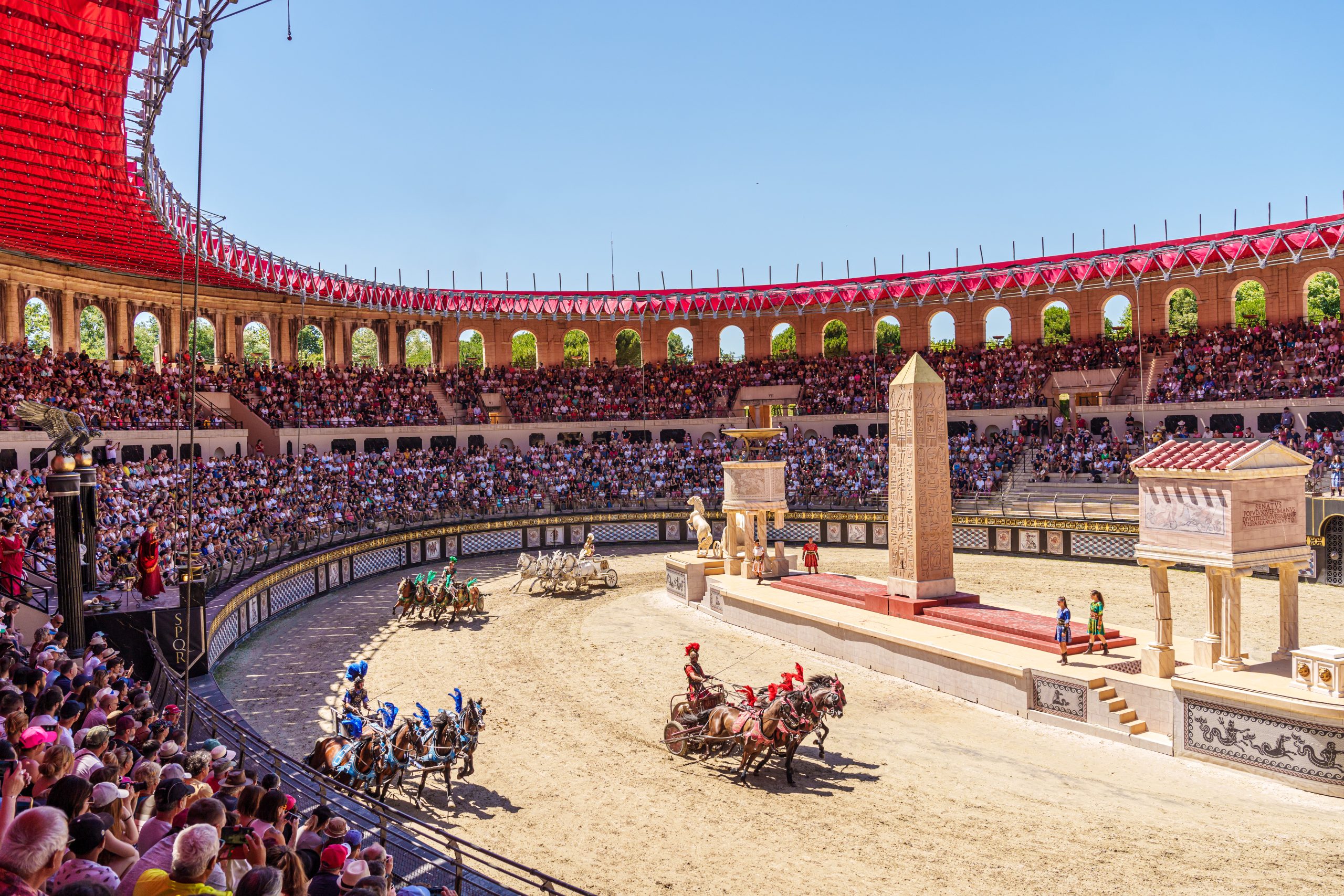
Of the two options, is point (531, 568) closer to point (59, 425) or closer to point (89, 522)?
point (89, 522)

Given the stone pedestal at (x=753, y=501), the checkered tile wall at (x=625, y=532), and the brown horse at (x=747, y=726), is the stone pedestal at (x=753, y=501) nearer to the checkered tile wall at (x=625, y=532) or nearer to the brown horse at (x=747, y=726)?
the brown horse at (x=747, y=726)

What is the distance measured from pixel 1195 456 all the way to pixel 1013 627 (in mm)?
4933

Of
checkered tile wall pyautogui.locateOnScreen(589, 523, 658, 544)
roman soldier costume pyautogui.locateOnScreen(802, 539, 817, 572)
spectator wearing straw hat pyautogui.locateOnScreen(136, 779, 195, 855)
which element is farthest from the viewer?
checkered tile wall pyautogui.locateOnScreen(589, 523, 658, 544)

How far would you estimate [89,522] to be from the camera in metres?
15.6

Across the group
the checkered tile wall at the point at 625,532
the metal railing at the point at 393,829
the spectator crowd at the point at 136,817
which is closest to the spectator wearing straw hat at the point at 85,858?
the spectator crowd at the point at 136,817

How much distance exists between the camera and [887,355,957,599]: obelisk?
19.2 metres

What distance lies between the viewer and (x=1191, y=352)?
129ft

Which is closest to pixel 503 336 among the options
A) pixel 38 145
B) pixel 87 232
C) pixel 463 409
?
pixel 463 409

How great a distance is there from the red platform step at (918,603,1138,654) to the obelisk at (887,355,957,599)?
756mm

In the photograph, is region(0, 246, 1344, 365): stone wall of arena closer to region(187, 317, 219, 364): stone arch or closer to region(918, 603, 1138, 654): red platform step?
region(187, 317, 219, 364): stone arch

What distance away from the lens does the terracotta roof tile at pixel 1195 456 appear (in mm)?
13648

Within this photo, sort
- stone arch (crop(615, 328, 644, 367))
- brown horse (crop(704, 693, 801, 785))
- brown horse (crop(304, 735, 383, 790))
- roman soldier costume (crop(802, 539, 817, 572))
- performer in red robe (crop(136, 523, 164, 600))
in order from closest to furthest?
brown horse (crop(304, 735, 383, 790)), brown horse (crop(704, 693, 801, 785)), performer in red robe (crop(136, 523, 164, 600)), roman soldier costume (crop(802, 539, 817, 572)), stone arch (crop(615, 328, 644, 367))

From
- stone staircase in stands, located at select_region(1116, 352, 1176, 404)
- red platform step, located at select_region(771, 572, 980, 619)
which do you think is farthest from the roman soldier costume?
stone staircase in stands, located at select_region(1116, 352, 1176, 404)

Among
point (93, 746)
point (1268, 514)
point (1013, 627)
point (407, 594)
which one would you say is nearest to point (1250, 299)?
point (1013, 627)
